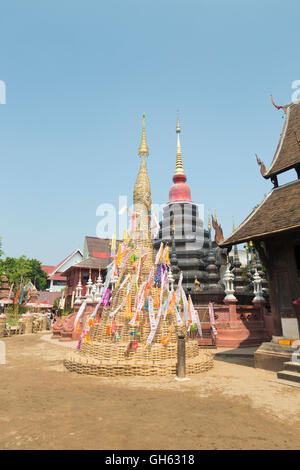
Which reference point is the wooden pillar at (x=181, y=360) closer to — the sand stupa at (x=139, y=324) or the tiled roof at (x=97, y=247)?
the sand stupa at (x=139, y=324)

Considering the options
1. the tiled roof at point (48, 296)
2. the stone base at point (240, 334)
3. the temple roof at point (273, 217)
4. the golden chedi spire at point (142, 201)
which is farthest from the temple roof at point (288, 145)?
the tiled roof at point (48, 296)

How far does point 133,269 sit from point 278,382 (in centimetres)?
570

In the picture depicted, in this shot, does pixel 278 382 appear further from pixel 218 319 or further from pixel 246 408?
pixel 218 319

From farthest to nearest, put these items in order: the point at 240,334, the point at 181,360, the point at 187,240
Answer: the point at 187,240 < the point at 240,334 < the point at 181,360

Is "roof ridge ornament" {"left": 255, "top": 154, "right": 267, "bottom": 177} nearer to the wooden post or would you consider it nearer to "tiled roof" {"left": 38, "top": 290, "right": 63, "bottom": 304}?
the wooden post

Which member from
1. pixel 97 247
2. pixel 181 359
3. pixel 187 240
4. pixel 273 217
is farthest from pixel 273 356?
pixel 97 247

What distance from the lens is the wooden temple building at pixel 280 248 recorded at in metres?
9.13

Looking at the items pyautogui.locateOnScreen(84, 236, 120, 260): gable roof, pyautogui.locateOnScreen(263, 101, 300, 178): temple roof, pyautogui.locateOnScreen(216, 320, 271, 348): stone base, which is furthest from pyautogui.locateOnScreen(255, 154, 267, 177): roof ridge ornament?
pyautogui.locateOnScreen(84, 236, 120, 260): gable roof

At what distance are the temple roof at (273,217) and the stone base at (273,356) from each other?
3.70m

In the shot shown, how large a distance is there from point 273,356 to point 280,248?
363 centimetres

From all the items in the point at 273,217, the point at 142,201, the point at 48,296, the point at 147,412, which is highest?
the point at 142,201

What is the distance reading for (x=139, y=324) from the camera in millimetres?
8797

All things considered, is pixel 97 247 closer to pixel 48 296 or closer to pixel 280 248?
pixel 48 296

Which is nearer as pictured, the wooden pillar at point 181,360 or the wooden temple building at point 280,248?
the wooden pillar at point 181,360
